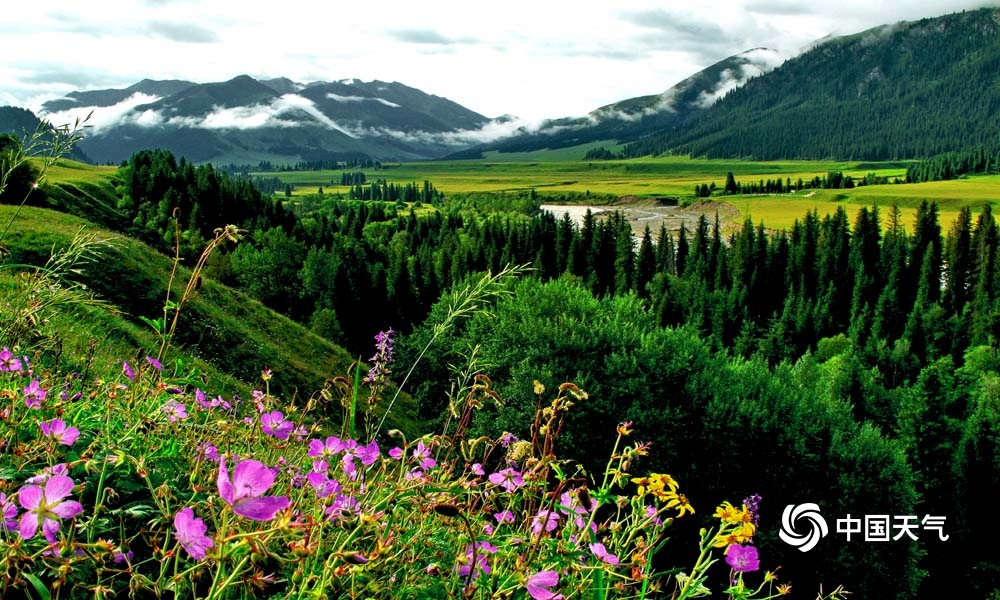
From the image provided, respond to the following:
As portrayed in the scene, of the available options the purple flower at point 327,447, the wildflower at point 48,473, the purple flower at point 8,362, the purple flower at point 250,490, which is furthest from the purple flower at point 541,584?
the purple flower at point 8,362

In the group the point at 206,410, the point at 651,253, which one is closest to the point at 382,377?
the point at 206,410

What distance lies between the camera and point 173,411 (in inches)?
126

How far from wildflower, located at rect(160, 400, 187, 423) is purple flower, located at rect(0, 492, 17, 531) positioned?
0.93 m

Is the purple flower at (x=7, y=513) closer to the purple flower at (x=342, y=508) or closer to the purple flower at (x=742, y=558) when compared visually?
the purple flower at (x=342, y=508)

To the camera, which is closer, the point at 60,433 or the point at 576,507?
the point at 60,433

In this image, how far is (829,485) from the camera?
89.1 ft

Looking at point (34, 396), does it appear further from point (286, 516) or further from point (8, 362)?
point (286, 516)

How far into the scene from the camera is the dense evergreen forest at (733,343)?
2680cm

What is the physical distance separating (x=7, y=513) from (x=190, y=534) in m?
0.71

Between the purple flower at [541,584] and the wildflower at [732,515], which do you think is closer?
the purple flower at [541,584]

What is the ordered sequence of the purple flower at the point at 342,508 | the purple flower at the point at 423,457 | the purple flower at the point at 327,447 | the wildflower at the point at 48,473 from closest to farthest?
the wildflower at the point at 48,473
the purple flower at the point at 342,508
the purple flower at the point at 327,447
the purple flower at the point at 423,457

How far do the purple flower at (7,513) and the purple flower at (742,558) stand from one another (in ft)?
7.52

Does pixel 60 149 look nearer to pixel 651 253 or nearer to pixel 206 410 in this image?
pixel 206 410

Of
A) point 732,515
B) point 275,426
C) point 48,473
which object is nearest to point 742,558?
point 732,515
